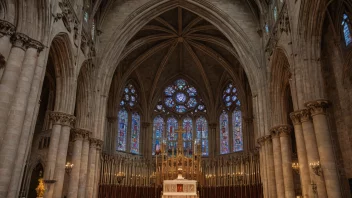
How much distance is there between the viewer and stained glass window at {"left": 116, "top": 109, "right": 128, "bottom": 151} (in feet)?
99.2

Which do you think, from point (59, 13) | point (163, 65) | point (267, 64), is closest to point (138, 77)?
point (163, 65)

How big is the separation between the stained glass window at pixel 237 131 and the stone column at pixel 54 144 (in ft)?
56.7

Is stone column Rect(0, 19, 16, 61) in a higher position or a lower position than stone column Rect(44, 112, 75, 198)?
higher

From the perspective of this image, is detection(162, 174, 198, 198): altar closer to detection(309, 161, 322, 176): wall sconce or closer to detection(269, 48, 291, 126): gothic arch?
detection(269, 48, 291, 126): gothic arch

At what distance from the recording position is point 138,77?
109 ft

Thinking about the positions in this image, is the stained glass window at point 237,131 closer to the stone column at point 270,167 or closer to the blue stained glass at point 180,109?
the blue stained glass at point 180,109

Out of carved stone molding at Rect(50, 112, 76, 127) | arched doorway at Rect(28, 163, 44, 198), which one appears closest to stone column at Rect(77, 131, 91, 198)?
carved stone molding at Rect(50, 112, 76, 127)

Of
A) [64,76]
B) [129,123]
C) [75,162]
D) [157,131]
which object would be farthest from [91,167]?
[157,131]

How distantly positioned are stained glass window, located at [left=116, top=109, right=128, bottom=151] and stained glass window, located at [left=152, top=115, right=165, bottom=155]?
2939 millimetres

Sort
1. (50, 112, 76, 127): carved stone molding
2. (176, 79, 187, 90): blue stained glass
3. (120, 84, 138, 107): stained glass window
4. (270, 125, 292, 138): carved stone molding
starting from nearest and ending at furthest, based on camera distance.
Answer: (50, 112, 76, 127): carved stone molding, (270, 125, 292, 138): carved stone molding, (120, 84, 138, 107): stained glass window, (176, 79, 187, 90): blue stained glass

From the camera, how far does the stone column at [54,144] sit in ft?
51.1

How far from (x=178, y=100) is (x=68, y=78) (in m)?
17.8

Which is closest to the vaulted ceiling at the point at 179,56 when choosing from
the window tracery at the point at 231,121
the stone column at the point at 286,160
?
the window tracery at the point at 231,121

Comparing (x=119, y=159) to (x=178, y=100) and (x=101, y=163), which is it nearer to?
(x=101, y=163)
